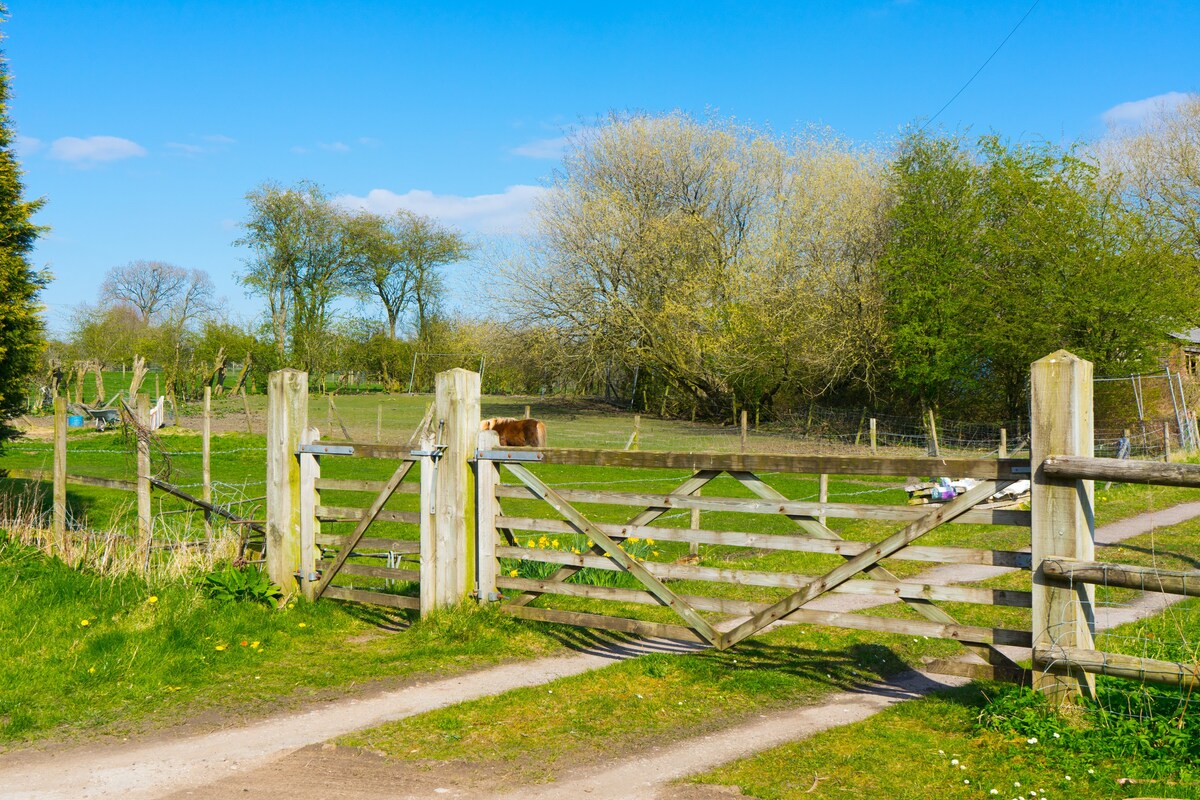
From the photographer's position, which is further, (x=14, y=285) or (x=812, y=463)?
(x=14, y=285)

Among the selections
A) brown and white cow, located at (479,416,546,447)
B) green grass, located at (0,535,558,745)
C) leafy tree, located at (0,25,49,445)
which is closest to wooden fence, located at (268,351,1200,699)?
green grass, located at (0,535,558,745)

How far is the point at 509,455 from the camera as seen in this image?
293 inches

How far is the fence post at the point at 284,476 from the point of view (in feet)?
27.2

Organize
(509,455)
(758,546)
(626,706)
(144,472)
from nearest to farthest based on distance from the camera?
(626,706), (758,546), (509,455), (144,472)

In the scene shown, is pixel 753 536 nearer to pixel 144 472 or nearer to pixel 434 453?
pixel 434 453

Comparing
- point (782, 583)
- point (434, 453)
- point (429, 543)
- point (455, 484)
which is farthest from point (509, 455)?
point (782, 583)

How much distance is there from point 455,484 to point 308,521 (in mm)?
1626

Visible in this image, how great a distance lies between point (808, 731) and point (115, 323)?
5667cm

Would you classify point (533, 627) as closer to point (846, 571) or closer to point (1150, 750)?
point (846, 571)

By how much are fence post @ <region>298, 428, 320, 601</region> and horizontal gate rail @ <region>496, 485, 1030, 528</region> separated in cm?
245

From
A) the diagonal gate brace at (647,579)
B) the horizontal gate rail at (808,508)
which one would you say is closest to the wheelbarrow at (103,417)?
the diagonal gate brace at (647,579)

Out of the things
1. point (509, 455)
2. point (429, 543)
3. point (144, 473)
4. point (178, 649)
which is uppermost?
point (509, 455)

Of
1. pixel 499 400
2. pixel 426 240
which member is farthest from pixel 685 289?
pixel 426 240

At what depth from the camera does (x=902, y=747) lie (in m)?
5.13
